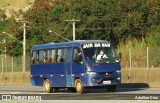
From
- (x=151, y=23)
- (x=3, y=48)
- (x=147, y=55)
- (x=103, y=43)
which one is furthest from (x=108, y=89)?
(x=3, y=48)

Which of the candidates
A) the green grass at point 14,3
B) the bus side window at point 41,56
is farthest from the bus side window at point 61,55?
the green grass at point 14,3

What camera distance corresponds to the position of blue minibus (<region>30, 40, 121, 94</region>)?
2703 cm

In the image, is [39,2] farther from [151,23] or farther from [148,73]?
[148,73]

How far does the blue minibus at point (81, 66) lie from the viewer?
27031 millimetres

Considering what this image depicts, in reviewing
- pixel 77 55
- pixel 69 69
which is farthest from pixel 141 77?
pixel 77 55

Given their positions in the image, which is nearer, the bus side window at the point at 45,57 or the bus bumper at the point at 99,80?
the bus bumper at the point at 99,80

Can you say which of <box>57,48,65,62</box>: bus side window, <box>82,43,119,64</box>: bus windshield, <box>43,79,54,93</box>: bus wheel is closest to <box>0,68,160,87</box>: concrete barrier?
<box>43,79,54,93</box>: bus wheel

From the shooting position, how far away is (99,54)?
27312mm

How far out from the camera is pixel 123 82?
35.2 meters

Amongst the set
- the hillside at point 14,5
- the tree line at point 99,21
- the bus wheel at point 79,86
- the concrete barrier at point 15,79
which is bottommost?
the concrete barrier at point 15,79

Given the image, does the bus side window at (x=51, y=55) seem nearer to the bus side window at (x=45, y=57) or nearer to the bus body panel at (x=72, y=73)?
the bus body panel at (x=72, y=73)

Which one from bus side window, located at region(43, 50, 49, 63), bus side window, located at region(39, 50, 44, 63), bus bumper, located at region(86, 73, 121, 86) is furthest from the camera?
bus side window, located at region(39, 50, 44, 63)

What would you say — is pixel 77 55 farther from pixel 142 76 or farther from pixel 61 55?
pixel 142 76

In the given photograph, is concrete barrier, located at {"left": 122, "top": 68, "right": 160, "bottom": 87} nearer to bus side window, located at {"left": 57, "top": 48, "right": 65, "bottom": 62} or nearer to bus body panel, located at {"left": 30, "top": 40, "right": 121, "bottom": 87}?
bus body panel, located at {"left": 30, "top": 40, "right": 121, "bottom": 87}
